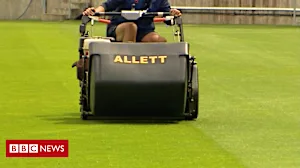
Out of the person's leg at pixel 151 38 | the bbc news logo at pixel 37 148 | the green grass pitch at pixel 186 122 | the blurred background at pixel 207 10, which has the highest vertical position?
the person's leg at pixel 151 38

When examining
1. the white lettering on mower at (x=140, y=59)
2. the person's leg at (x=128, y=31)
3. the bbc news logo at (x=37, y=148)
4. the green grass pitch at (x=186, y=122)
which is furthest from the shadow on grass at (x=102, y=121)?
the bbc news logo at (x=37, y=148)

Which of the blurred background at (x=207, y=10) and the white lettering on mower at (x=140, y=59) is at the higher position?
the white lettering on mower at (x=140, y=59)

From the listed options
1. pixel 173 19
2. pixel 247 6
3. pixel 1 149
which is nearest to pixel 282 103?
pixel 173 19

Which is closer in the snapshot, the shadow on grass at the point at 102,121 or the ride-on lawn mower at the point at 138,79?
the ride-on lawn mower at the point at 138,79

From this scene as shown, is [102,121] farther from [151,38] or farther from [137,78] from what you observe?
[151,38]

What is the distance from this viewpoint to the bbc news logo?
977 centimetres

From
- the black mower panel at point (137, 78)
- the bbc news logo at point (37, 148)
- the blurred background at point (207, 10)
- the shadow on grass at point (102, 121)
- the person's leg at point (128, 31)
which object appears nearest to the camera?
the bbc news logo at point (37, 148)

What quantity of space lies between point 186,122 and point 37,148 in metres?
2.38

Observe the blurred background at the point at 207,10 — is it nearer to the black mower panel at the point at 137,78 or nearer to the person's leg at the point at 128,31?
the person's leg at the point at 128,31

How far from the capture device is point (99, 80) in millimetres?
11547

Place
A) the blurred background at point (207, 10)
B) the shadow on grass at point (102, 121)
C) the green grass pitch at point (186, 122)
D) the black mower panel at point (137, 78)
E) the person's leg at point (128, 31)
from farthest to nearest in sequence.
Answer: the blurred background at point (207, 10)
the person's leg at point (128, 31)
the shadow on grass at point (102, 121)
the black mower panel at point (137, 78)
the green grass pitch at point (186, 122)

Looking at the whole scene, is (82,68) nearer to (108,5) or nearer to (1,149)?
(108,5)

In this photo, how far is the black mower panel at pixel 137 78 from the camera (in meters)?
11.6

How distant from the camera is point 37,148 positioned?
10117 mm
